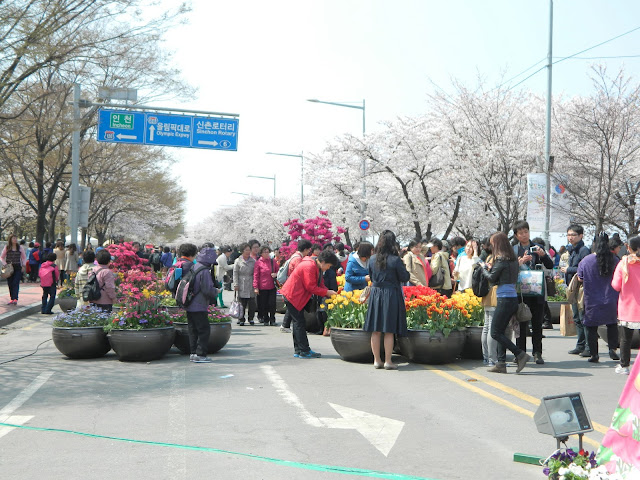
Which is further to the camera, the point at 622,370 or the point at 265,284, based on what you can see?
the point at 265,284

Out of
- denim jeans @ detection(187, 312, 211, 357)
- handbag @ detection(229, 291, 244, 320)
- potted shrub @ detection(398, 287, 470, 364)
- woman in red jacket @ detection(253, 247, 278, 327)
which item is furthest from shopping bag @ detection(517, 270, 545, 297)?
handbag @ detection(229, 291, 244, 320)

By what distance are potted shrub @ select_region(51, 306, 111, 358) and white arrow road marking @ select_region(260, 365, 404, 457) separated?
3940 millimetres

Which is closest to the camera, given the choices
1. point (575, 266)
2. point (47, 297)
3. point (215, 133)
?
point (575, 266)

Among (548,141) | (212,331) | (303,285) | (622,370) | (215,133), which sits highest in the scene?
(215,133)

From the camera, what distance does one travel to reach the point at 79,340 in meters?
10.3

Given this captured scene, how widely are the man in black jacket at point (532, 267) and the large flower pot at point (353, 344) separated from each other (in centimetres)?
202

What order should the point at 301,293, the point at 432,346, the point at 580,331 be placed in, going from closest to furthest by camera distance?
the point at 432,346 < the point at 301,293 < the point at 580,331

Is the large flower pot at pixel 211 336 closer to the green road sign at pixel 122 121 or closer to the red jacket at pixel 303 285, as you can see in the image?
the red jacket at pixel 303 285

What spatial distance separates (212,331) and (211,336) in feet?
0.26

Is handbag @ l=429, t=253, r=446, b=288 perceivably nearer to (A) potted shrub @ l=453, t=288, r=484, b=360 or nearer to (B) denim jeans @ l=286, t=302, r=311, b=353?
(A) potted shrub @ l=453, t=288, r=484, b=360

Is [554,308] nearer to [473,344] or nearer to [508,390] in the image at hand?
[473,344]

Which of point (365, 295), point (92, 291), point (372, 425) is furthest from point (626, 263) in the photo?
point (92, 291)

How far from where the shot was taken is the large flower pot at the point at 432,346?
9867 millimetres

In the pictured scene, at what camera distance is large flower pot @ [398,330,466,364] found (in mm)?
9867
